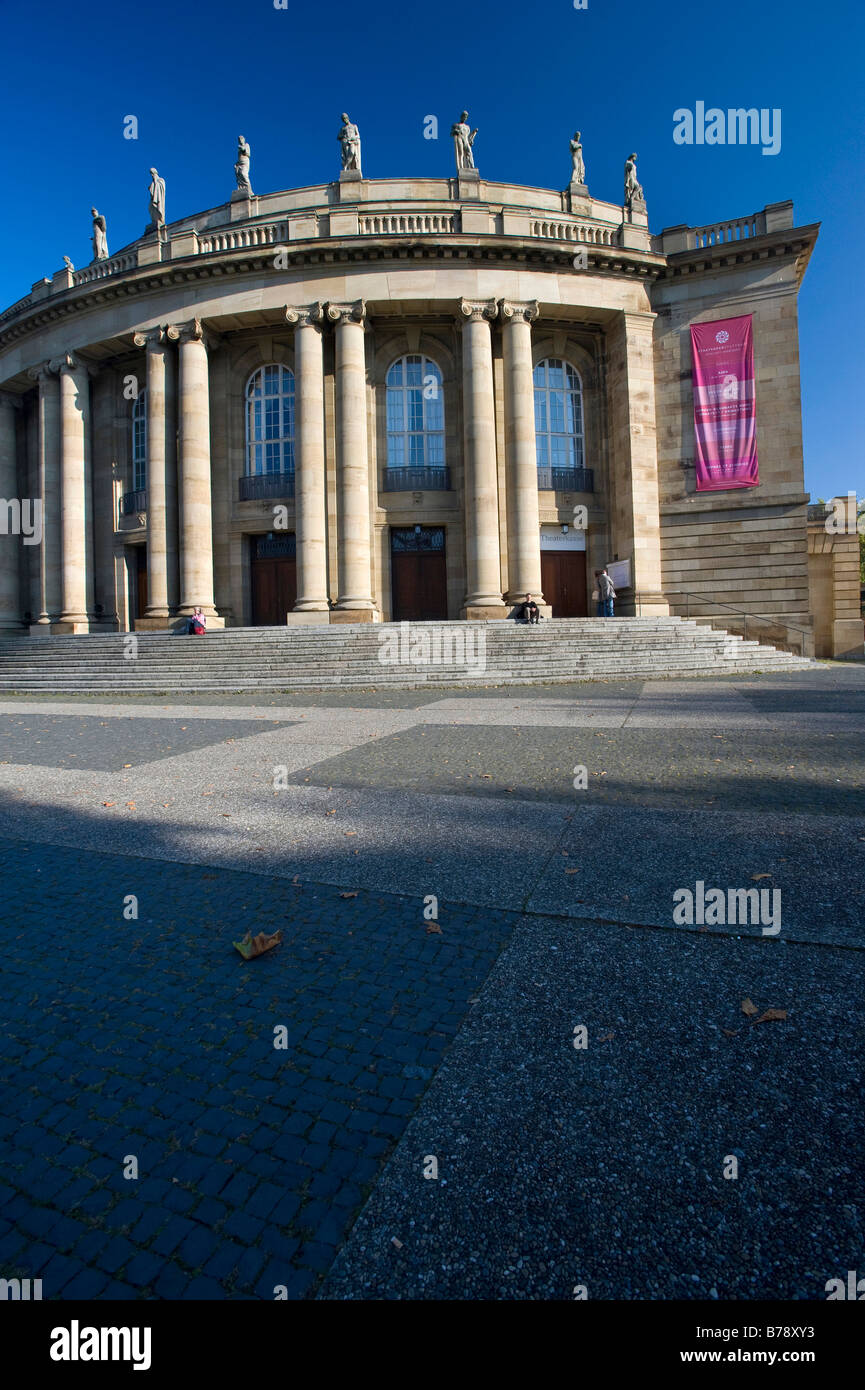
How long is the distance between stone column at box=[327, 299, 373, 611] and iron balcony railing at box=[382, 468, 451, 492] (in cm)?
235

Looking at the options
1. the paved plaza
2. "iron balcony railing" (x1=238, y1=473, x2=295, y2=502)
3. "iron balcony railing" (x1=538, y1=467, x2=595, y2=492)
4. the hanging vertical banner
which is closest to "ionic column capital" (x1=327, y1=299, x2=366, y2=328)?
A: "iron balcony railing" (x1=238, y1=473, x2=295, y2=502)

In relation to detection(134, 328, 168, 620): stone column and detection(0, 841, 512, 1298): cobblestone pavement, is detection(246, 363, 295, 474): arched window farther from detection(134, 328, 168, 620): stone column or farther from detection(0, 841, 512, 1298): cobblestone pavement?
detection(0, 841, 512, 1298): cobblestone pavement

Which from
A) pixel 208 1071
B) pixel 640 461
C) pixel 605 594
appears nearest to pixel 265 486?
pixel 605 594

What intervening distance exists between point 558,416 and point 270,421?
1196 centimetres

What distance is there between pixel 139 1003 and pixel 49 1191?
3.00ft

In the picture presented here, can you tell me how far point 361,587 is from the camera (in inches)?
964

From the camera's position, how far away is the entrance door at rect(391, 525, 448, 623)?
27234 mm

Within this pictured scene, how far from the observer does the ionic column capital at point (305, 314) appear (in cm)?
2450

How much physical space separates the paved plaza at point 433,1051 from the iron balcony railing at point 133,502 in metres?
27.0

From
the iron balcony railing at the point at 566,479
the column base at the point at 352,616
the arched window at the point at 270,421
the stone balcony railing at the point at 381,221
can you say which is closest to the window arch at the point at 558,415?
the iron balcony railing at the point at 566,479

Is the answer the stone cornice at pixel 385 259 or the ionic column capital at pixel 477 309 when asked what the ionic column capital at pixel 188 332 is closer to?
the stone cornice at pixel 385 259

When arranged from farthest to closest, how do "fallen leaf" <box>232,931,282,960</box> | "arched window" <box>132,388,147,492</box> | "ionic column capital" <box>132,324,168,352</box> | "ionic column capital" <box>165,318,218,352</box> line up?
"arched window" <box>132,388,147,492</box> < "ionic column capital" <box>132,324,168,352</box> < "ionic column capital" <box>165,318,218,352</box> < "fallen leaf" <box>232,931,282,960</box>
